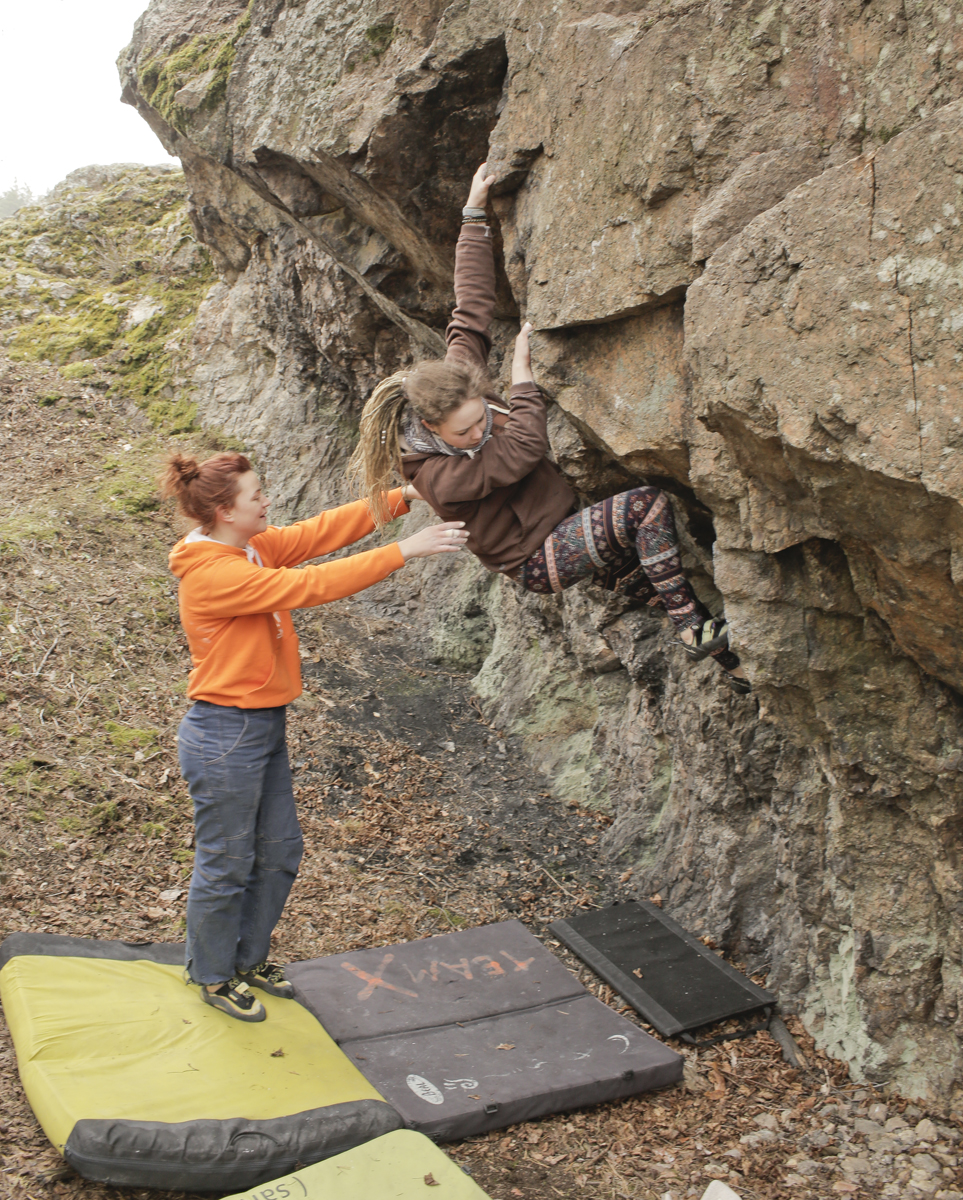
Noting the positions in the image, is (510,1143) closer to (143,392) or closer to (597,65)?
(597,65)

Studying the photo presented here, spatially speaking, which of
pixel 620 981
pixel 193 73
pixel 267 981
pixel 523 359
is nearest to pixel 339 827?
pixel 267 981

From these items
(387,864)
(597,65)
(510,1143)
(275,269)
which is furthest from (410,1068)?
(275,269)

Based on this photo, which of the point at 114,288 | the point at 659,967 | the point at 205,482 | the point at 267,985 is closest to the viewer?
the point at 205,482

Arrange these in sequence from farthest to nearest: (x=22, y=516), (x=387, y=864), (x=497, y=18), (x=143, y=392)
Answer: (x=143, y=392) → (x=22, y=516) → (x=387, y=864) → (x=497, y=18)

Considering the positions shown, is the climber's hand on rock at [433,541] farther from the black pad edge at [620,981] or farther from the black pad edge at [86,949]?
the black pad edge at [620,981]

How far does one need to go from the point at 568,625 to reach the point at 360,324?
3932 mm

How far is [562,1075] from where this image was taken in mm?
3729

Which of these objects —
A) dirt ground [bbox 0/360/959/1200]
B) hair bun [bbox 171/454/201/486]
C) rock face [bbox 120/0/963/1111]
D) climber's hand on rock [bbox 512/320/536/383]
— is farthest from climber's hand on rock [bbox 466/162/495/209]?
dirt ground [bbox 0/360/959/1200]

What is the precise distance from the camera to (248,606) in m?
3.62

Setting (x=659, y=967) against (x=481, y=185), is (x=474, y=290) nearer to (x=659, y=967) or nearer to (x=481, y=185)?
(x=481, y=185)

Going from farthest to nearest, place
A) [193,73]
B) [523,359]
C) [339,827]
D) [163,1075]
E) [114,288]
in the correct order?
[114,288]
[193,73]
[339,827]
[523,359]
[163,1075]

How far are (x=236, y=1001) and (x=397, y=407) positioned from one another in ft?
9.21

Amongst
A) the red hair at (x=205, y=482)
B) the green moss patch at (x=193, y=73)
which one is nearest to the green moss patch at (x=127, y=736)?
the red hair at (x=205, y=482)

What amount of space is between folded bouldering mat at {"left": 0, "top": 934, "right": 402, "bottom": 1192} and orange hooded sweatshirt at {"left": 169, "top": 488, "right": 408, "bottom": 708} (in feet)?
4.46
